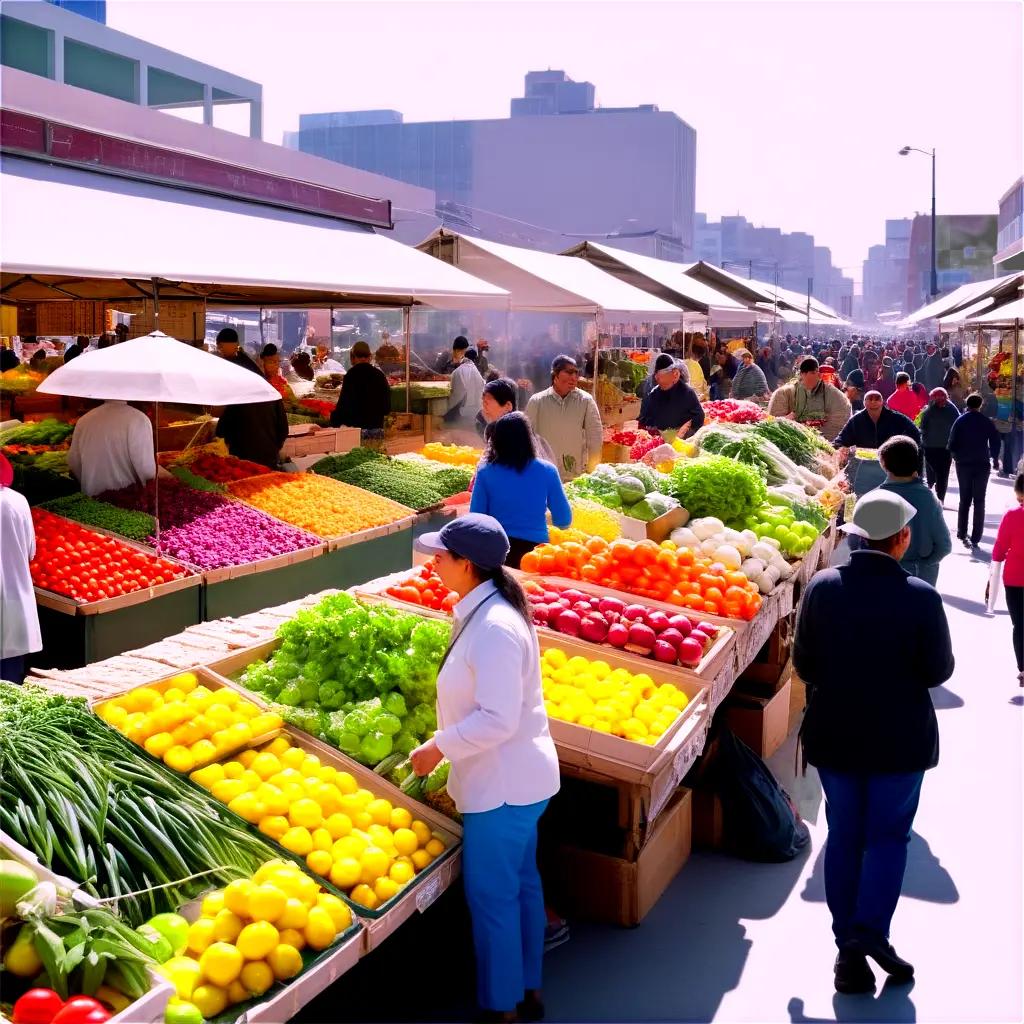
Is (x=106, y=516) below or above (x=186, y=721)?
above

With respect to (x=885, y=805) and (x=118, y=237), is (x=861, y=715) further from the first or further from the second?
(x=118, y=237)

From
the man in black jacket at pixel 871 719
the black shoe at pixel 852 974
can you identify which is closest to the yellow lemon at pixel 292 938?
the man in black jacket at pixel 871 719

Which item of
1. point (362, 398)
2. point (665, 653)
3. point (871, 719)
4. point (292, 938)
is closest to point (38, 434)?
point (362, 398)

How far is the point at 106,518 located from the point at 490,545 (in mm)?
4557

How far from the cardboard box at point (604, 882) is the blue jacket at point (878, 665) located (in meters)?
0.92

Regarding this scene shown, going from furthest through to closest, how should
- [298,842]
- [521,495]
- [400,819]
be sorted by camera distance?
[521,495] < [400,819] < [298,842]

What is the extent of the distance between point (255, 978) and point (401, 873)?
73cm

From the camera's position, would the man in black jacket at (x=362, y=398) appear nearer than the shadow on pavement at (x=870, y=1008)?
No

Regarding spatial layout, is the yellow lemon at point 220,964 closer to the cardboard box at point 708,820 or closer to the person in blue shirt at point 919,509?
the cardboard box at point 708,820

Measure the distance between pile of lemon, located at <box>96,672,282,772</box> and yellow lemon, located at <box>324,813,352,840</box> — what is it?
49cm

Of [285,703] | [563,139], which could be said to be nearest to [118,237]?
[285,703]

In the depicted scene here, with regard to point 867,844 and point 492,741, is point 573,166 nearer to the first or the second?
point 867,844

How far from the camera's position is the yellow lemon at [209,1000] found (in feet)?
9.11

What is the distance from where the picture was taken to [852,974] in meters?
4.00
